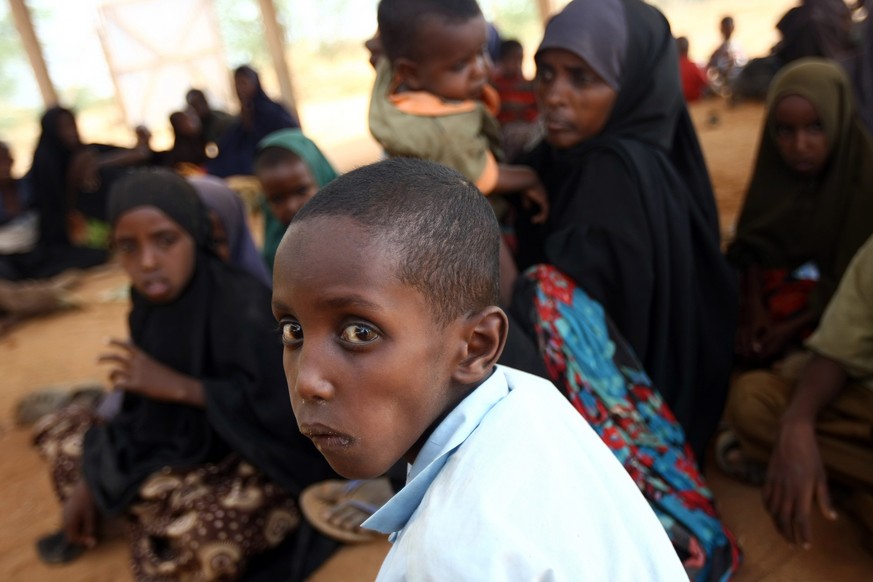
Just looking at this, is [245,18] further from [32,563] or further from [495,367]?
[495,367]

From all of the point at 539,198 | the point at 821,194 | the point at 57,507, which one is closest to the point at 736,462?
the point at 821,194

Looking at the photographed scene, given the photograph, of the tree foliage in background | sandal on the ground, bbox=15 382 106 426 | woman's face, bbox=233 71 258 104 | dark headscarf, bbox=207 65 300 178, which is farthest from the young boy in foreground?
the tree foliage in background

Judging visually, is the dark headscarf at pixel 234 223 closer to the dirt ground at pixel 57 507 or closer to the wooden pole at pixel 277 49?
the dirt ground at pixel 57 507

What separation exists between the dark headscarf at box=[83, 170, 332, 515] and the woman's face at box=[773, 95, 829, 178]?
2.30m

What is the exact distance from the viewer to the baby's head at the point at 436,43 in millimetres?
2467

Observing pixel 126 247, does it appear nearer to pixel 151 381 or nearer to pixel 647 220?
pixel 151 381

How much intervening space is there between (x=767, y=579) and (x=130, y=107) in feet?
52.4

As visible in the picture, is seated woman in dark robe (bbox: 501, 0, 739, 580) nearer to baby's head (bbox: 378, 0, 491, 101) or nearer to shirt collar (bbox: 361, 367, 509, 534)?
baby's head (bbox: 378, 0, 491, 101)

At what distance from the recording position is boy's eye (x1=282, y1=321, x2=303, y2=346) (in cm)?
117

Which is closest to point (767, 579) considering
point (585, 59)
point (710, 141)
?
point (585, 59)

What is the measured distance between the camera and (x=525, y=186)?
2727 mm

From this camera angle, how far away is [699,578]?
215cm

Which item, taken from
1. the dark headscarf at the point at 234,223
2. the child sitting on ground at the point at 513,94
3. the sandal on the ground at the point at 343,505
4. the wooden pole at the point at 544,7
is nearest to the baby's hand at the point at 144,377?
the sandal on the ground at the point at 343,505

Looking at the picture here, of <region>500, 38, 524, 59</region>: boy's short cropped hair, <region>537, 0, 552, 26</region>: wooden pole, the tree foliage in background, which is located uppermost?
the tree foliage in background
